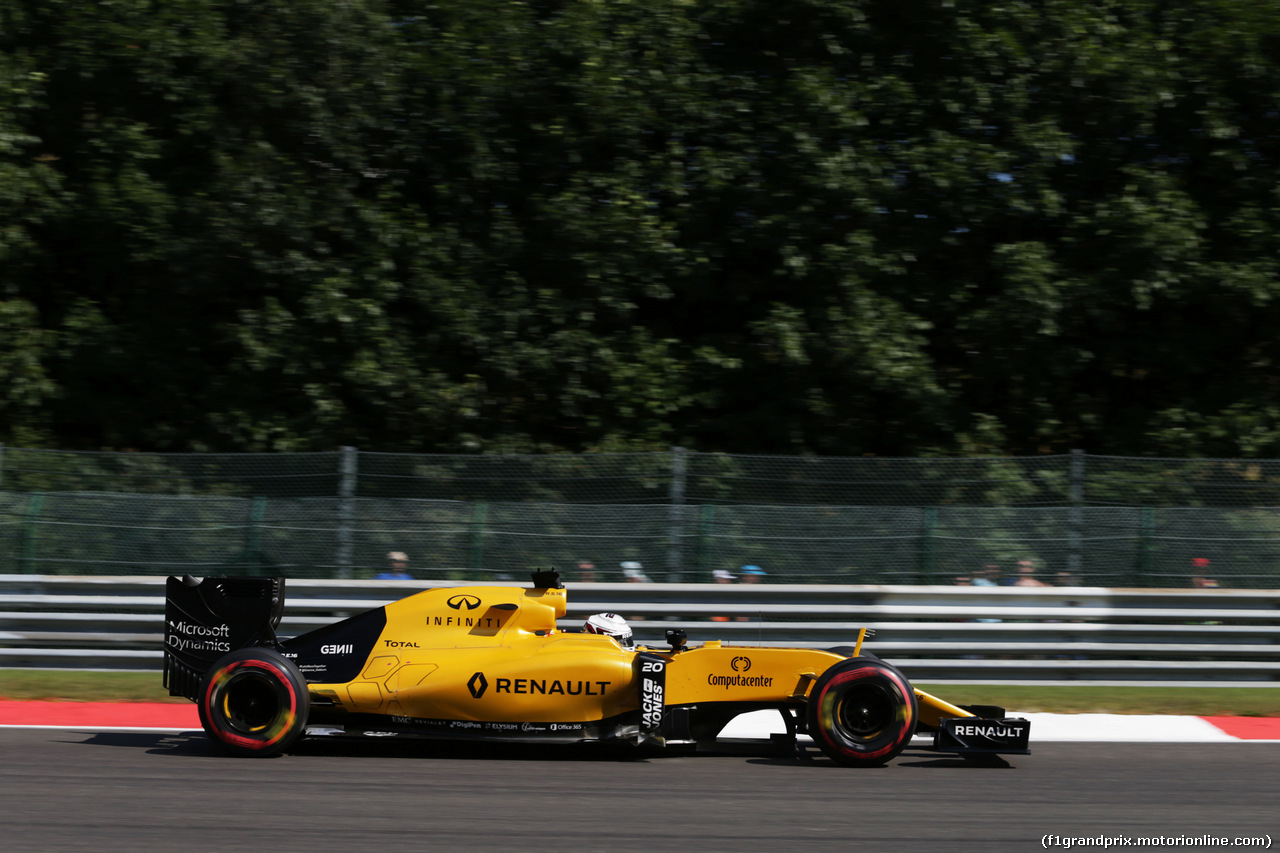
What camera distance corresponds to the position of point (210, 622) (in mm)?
7855

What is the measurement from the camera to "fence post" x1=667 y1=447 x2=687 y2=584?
10.7 metres

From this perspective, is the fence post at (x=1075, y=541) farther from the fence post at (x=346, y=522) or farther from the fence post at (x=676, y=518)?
the fence post at (x=346, y=522)

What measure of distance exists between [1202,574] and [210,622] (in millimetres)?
7973

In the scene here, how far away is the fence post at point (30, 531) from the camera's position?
35.3ft

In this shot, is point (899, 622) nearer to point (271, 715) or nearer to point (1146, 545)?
point (1146, 545)

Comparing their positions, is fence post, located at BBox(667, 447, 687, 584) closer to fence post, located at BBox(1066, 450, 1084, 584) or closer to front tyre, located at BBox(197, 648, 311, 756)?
fence post, located at BBox(1066, 450, 1084, 584)

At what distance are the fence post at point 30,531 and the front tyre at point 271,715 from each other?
4207 millimetres

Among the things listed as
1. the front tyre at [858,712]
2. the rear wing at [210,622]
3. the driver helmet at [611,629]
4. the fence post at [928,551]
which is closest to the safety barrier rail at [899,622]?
the fence post at [928,551]

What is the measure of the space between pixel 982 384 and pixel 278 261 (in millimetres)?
7973

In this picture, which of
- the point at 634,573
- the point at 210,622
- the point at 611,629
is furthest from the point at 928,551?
the point at 210,622

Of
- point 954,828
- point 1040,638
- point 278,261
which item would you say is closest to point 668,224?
point 278,261

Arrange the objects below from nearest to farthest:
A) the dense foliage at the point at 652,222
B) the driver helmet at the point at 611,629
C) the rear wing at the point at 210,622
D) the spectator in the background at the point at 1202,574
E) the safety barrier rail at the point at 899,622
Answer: the rear wing at the point at 210,622
the driver helmet at the point at 611,629
the safety barrier rail at the point at 899,622
the spectator in the background at the point at 1202,574
the dense foliage at the point at 652,222

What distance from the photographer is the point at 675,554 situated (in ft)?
35.3

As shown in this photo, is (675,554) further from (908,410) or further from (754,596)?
(908,410)
